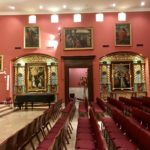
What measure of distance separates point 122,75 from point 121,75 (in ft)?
0.24

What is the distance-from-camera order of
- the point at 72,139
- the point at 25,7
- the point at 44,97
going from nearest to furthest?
the point at 72,139 < the point at 44,97 < the point at 25,7

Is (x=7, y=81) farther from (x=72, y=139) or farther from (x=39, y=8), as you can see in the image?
(x=72, y=139)

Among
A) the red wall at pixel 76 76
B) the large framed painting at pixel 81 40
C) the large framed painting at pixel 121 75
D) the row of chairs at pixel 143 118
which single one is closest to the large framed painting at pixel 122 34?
the large framed painting at pixel 121 75

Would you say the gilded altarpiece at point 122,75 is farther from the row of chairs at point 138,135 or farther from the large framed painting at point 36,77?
the row of chairs at point 138,135

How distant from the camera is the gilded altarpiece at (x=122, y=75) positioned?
70.2ft

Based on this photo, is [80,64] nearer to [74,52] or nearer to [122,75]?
[74,52]

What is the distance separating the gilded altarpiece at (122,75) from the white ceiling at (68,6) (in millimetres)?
3403

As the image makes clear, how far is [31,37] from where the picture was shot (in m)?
21.8

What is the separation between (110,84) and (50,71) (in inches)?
176

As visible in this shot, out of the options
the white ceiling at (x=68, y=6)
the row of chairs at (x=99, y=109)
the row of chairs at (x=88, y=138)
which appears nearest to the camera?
the row of chairs at (x=88, y=138)

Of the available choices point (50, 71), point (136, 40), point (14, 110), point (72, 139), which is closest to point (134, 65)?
point (136, 40)

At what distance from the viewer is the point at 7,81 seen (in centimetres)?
2148

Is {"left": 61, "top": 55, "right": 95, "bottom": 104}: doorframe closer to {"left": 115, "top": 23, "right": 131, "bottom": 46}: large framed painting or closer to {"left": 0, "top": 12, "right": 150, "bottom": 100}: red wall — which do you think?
{"left": 0, "top": 12, "right": 150, "bottom": 100}: red wall

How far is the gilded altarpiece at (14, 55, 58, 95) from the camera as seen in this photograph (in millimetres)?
21594
